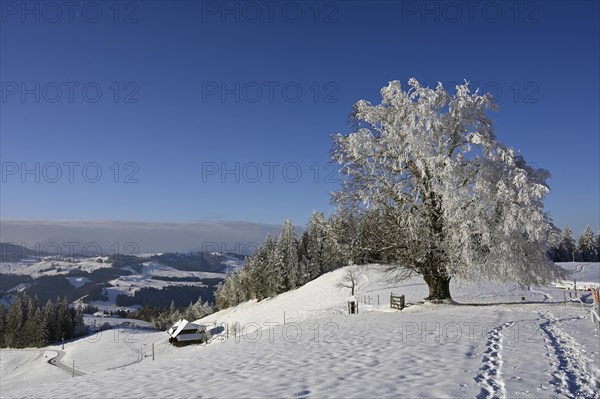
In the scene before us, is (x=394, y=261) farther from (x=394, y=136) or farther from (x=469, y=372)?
(x=469, y=372)

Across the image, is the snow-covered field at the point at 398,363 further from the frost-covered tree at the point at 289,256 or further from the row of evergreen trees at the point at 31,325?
the row of evergreen trees at the point at 31,325

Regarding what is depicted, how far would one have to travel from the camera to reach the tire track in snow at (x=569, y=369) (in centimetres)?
863

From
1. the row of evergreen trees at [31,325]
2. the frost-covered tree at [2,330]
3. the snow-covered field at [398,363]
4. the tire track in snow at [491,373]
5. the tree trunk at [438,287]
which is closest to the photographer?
the tire track in snow at [491,373]

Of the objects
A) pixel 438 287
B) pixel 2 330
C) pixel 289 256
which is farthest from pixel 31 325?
pixel 438 287

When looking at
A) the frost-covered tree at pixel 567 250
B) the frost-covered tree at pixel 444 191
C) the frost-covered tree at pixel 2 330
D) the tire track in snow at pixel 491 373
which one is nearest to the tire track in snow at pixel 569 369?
the tire track in snow at pixel 491 373

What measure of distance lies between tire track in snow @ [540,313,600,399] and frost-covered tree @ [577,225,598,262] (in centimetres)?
9309

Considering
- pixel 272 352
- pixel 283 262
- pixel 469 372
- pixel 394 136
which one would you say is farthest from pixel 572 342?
pixel 283 262

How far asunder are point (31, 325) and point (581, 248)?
125658mm

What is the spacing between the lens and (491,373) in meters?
9.72

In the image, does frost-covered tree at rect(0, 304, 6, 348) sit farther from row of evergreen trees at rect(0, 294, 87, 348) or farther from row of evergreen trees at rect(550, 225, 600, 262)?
row of evergreen trees at rect(550, 225, 600, 262)

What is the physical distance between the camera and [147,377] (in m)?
11.7

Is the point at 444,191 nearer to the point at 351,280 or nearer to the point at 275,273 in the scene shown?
the point at 351,280

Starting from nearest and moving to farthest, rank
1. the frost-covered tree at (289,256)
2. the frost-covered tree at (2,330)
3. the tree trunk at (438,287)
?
the tree trunk at (438,287), the frost-covered tree at (289,256), the frost-covered tree at (2,330)

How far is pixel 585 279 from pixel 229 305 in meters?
72.7
